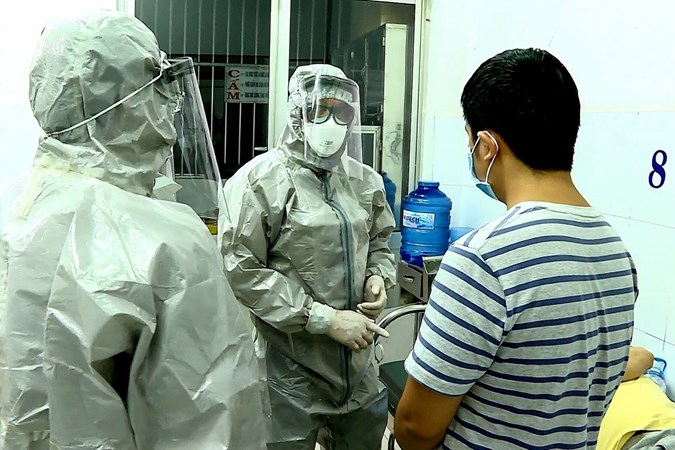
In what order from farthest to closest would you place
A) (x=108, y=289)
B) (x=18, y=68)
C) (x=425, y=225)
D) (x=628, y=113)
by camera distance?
(x=425, y=225) < (x=18, y=68) < (x=628, y=113) < (x=108, y=289)

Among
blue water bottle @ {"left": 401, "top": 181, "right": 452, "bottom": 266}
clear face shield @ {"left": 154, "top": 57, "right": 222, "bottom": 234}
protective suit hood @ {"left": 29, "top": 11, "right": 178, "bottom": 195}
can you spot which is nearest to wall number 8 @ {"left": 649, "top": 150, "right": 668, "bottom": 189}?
blue water bottle @ {"left": 401, "top": 181, "right": 452, "bottom": 266}

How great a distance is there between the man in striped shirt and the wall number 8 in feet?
3.20

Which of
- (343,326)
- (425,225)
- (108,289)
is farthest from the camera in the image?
(425,225)

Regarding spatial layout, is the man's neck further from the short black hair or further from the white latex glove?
the white latex glove

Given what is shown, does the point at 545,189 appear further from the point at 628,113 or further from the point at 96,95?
the point at 628,113

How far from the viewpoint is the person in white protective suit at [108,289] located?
933mm

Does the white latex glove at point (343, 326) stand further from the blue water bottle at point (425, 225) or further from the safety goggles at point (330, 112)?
the blue water bottle at point (425, 225)

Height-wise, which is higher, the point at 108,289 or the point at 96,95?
the point at 96,95

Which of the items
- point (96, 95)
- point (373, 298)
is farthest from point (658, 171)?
point (96, 95)

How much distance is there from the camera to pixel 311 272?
6.02ft

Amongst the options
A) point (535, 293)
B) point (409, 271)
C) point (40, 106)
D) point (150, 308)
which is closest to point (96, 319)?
point (150, 308)

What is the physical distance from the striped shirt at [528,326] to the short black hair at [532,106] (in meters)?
0.09

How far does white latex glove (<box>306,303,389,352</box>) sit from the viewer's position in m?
1.77

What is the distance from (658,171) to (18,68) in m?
2.43
